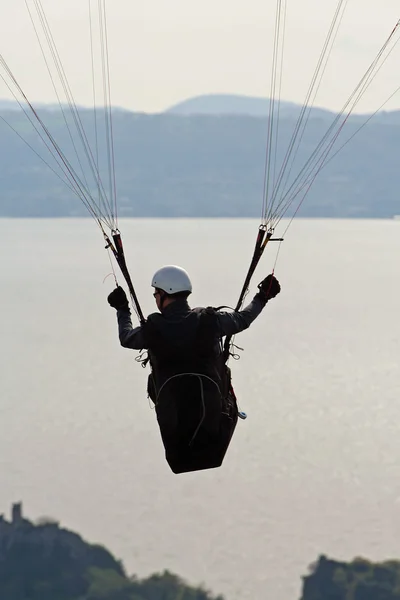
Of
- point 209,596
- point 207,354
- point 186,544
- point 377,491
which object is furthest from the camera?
point 186,544

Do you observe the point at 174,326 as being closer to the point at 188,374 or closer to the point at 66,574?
the point at 188,374

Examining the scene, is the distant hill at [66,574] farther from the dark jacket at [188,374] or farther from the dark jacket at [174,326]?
the dark jacket at [174,326]

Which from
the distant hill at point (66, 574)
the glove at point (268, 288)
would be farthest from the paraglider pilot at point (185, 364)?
the distant hill at point (66, 574)

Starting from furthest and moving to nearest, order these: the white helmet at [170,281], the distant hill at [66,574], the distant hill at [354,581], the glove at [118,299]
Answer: the distant hill at [66,574], the distant hill at [354,581], the glove at [118,299], the white helmet at [170,281]

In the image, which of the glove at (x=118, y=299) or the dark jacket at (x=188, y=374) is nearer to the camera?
the dark jacket at (x=188, y=374)

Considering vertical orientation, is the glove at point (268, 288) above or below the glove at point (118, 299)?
above

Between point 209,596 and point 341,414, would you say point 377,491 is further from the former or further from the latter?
point 209,596

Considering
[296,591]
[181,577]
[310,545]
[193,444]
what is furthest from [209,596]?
[193,444]

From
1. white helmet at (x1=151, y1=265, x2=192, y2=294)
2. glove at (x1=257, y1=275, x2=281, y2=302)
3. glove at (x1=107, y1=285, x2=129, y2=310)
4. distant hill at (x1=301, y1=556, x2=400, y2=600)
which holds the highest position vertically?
distant hill at (x1=301, y1=556, x2=400, y2=600)

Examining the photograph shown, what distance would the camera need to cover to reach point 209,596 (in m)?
154

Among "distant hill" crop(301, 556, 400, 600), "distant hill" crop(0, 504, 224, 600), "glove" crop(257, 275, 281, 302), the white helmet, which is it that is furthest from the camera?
"distant hill" crop(0, 504, 224, 600)

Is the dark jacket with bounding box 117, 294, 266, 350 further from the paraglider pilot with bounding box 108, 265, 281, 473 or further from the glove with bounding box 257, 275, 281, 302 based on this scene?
the glove with bounding box 257, 275, 281, 302

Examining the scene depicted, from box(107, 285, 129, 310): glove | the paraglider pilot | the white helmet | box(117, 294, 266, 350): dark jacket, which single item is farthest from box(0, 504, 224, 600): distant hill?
the white helmet

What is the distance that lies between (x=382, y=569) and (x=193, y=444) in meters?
143
